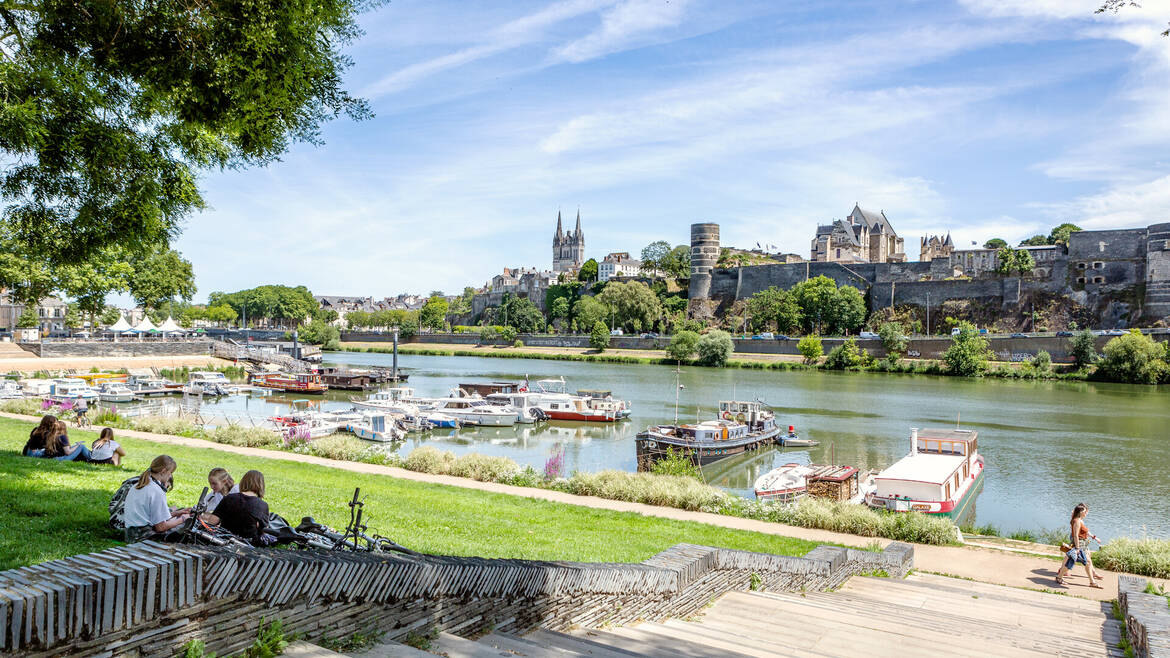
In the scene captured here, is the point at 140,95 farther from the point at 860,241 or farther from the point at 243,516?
the point at 860,241

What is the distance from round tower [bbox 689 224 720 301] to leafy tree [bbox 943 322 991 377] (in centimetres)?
4103

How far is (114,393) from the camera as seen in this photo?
119 feet

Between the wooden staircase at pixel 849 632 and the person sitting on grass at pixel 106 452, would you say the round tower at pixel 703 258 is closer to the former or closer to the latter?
the person sitting on grass at pixel 106 452

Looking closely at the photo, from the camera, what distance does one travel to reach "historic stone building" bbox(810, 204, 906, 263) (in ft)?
330

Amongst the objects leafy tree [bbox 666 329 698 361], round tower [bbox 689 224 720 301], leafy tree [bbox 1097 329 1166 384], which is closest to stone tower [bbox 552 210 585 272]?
round tower [bbox 689 224 720 301]

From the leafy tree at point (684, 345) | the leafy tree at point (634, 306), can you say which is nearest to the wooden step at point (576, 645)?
the leafy tree at point (684, 345)

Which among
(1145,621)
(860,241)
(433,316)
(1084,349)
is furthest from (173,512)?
(433,316)

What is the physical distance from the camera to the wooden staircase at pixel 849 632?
4.66 m

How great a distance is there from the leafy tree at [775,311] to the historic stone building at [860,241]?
17.0 metres

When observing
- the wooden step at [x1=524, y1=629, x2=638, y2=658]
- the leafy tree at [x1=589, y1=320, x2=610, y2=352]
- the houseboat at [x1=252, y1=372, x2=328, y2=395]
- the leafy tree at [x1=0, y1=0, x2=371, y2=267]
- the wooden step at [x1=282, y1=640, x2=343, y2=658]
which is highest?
the leafy tree at [x1=0, y1=0, x2=371, y2=267]

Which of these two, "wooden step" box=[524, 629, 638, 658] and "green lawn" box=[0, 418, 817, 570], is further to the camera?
"green lawn" box=[0, 418, 817, 570]

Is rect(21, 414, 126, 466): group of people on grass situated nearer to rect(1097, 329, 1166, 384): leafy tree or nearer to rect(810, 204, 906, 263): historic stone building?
rect(1097, 329, 1166, 384): leafy tree

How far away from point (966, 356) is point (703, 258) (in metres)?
→ 44.2

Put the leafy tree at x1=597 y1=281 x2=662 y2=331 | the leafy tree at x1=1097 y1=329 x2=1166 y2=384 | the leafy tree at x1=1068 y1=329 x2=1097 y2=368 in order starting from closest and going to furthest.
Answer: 1. the leafy tree at x1=1097 y1=329 x2=1166 y2=384
2. the leafy tree at x1=1068 y1=329 x2=1097 y2=368
3. the leafy tree at x1=597 y1=281 x2=662 y2=331
